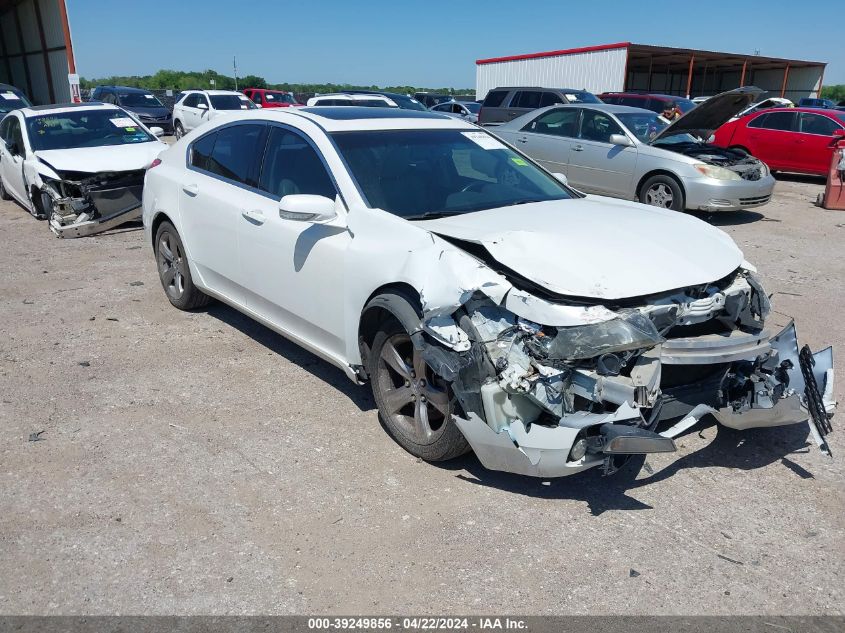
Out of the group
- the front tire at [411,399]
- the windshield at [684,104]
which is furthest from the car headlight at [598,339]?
the windshield at [684,104]

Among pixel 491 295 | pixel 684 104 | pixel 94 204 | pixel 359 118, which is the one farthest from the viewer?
pixel 684 104

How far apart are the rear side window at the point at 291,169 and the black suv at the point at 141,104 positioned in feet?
69.4

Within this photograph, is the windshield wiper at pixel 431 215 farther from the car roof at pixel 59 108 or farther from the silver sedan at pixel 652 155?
the car roof at pixel 59 108

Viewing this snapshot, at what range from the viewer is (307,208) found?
376cm

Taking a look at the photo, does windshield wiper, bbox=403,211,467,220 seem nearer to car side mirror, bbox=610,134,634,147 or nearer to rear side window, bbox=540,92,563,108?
car side mirror, bbox=610,134,634,147

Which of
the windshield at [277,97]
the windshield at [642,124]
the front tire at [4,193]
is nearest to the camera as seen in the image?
the windshield at [642,124]

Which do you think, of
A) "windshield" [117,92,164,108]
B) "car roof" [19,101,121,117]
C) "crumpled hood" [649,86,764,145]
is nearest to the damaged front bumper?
"crumpled hood" [649,86,764,145]

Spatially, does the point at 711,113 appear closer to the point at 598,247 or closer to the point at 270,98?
the point at 598,247

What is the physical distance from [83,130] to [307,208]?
25.9 ft

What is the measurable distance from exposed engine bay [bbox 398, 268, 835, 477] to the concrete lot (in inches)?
13.0

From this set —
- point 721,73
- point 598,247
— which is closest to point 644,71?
point 721,73

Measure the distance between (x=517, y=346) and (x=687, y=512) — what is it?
3.85ft

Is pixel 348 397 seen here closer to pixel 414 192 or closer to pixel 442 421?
pixel 442 421

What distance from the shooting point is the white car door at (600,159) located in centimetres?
1048
